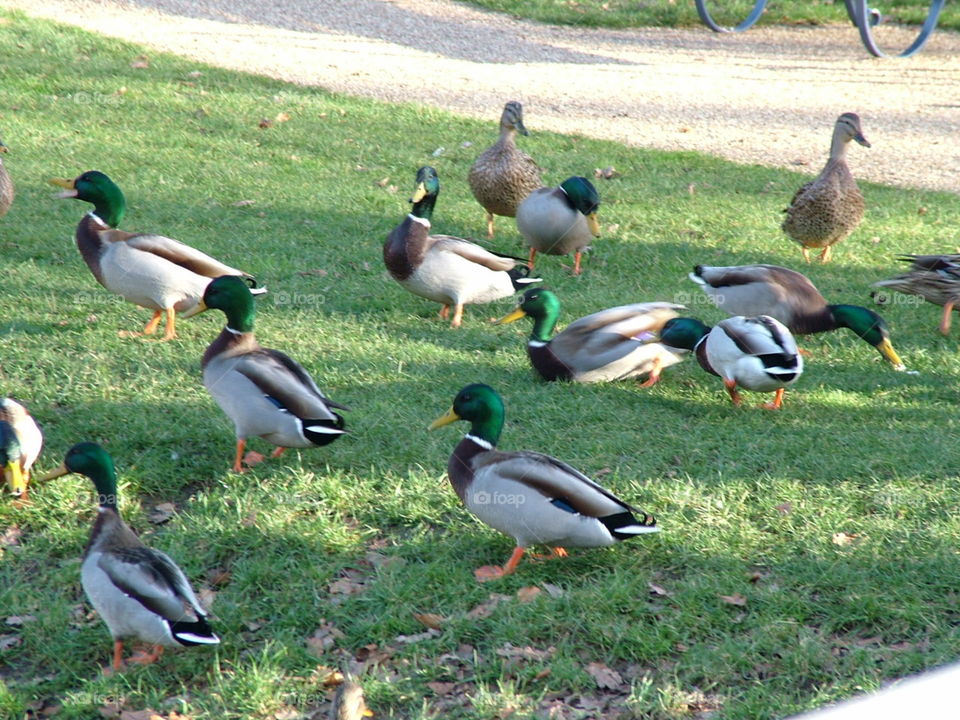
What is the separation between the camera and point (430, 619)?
3.64 meters

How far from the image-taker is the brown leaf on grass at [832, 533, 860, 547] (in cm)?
396

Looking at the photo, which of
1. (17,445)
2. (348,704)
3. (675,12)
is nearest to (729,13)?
(675,12)

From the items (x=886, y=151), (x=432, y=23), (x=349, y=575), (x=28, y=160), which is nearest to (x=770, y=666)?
(x=349, y=575)

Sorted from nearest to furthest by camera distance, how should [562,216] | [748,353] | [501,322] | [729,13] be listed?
[748,353], [501,322], [562,216], [729,13]

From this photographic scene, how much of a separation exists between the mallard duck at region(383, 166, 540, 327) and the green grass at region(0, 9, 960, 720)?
0.24 m

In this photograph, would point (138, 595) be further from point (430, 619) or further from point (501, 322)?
point (501, 322)

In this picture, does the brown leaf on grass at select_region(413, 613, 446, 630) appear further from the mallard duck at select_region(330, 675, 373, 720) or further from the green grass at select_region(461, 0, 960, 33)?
the green grass at select_region(461, 0, 960, 33)

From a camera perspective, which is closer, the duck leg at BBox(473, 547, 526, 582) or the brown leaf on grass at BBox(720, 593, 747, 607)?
the brown leaf on grass at BBox(720, 593, 747, 607)

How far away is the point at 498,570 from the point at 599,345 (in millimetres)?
1825

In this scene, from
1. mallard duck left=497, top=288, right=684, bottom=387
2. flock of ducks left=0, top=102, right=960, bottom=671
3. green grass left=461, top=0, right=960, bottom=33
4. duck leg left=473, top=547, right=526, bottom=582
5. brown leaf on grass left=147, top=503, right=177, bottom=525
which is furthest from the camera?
green grass left=461, top=0, right=960, bottom=33

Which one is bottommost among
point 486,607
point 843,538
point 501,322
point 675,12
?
point 486,607

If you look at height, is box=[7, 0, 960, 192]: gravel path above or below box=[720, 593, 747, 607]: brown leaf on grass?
above

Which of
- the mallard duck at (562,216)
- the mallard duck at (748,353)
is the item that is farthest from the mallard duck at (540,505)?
the mallard duck at (562,216)

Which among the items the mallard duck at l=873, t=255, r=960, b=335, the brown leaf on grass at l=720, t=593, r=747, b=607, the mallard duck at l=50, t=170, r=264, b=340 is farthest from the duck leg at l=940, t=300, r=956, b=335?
the mallard duck at l=50, t=170, r=264, b=340
